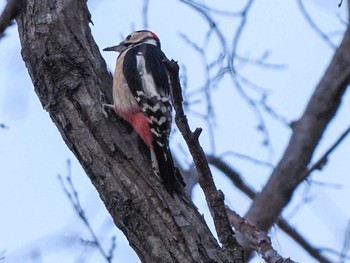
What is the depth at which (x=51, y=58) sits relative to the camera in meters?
3.17

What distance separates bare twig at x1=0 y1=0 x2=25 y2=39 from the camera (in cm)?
219

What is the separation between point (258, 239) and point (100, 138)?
880 millimetres

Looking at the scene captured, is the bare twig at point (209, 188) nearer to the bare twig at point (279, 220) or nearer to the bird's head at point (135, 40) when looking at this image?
the bare twig at point (279, 220)

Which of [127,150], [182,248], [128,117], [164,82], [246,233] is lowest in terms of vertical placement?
[182,248]

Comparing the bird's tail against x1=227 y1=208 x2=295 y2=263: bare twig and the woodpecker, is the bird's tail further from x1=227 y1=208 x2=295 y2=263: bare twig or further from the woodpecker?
x1=227 y1=208 x2=295 y2=263: bare twig

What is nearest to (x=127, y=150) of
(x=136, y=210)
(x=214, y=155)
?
(x=136, y=210)

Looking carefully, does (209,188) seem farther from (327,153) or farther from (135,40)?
Answer: (135,40)

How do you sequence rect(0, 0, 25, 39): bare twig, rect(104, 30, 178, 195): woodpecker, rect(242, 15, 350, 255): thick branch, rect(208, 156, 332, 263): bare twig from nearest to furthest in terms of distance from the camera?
rect(0, 0, 25, 39): bare twig → rect(104, 30, 178, 195): woodpecker → rect(242, 15, 350, 255): thick branch → rect(208, 156, 332, 263): bare twig

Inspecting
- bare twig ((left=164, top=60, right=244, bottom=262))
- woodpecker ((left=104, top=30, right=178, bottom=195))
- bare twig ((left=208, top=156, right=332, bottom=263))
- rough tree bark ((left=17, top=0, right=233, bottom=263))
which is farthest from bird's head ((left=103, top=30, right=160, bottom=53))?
bare twig ((left=164, top=60, right=244, bottom=262))

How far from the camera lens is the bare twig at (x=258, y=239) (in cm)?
318

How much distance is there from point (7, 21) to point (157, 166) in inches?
40.3

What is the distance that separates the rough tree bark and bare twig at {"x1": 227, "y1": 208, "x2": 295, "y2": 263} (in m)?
0.50

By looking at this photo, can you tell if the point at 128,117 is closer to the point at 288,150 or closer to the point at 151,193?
the point at 151,193

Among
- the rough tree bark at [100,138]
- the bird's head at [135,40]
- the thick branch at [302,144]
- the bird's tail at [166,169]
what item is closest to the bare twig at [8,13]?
the rough tree bark at [100,138]
